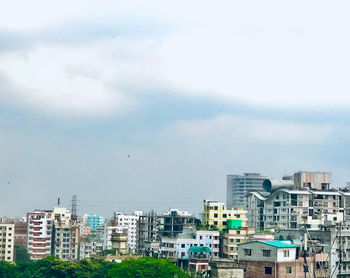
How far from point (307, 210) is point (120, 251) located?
25.8m

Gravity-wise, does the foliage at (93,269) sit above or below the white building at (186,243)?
below

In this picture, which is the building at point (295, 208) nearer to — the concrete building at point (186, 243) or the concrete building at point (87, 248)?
the concrete building at point (186, 243)

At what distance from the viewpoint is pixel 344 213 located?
3541 inches

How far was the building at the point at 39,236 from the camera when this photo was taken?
95.1 m

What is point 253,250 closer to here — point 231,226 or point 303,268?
point 303,268

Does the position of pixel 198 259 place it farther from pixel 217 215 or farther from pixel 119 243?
pixel 217 215

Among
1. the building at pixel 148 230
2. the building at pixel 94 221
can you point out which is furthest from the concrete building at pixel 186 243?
the building at pixel 94 221

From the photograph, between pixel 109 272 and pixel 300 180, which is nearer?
pixel 109 272

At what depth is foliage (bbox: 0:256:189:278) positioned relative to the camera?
5812 centimetres

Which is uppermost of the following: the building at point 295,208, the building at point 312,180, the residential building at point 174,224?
the building at point 312,180

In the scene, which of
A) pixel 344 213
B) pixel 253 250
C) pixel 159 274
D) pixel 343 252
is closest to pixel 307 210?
pixel 344 213

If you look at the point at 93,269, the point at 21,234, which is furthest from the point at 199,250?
the point at 21,234

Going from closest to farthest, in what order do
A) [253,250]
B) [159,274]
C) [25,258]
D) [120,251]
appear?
[159,274] → [253,250] → [120,251] → [25,258]

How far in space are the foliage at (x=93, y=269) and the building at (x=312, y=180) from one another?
35850mm
